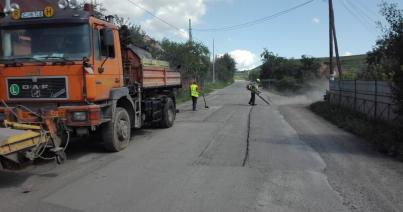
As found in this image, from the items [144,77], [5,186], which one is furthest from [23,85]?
[144,77]

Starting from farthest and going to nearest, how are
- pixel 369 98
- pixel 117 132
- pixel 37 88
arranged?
pixel 369 98, pixel 117 132, pixel 37 88

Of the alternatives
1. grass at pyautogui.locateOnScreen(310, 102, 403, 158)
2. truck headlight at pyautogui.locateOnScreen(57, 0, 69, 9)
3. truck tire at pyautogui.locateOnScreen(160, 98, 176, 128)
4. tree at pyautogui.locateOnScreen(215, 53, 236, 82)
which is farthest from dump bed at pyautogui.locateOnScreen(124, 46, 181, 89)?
tree at pyautogui.locateOnScreen(215, 53, 236, 82)

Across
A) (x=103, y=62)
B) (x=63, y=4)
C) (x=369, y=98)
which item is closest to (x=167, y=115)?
(x=103, y=62)

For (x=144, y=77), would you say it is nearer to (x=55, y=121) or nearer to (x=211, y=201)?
(x=55, y=121)

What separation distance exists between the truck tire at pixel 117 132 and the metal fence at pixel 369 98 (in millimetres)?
6422

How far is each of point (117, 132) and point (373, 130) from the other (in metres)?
7.27

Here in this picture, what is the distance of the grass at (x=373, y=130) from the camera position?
10.7 m

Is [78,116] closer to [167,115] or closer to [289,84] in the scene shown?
[167,115]

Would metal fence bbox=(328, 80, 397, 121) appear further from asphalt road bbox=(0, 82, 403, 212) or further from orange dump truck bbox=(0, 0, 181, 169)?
orange dump truck bbox=(0, 0, 181, 169)

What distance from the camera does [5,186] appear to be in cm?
728

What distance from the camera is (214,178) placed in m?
7.79

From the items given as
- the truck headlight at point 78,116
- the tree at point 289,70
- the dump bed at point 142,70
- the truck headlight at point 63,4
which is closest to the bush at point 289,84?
the tree at point 289,70

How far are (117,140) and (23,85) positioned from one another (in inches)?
90.1

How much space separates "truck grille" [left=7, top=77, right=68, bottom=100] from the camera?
9.43 metres
